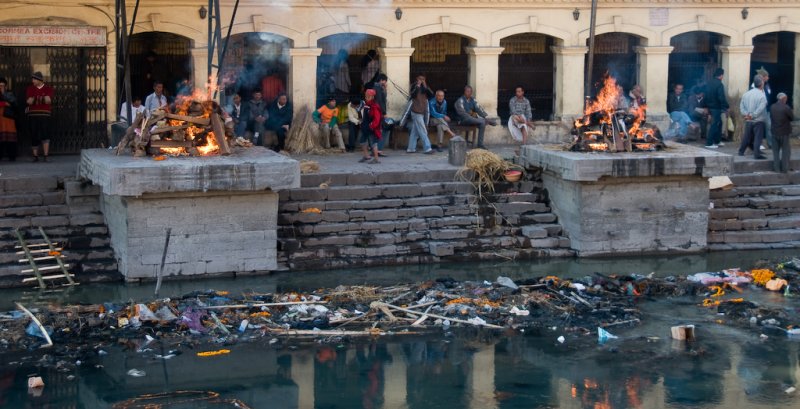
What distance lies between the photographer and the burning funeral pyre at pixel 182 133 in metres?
17.5

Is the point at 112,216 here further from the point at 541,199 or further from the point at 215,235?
the point at 541,199

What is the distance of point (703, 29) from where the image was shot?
24938mm

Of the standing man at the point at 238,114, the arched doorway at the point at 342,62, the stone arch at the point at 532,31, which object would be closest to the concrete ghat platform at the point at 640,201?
the stone arch at the point at 532,31

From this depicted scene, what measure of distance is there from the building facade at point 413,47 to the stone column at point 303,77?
0.02 metres

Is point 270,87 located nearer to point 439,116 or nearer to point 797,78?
point 439,116

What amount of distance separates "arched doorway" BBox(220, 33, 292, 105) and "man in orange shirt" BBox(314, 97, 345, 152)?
4.20ft

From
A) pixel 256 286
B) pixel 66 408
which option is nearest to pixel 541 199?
pixel 256 286

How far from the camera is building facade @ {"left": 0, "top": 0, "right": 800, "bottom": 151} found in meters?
21.8

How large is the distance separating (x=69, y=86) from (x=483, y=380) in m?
11.9

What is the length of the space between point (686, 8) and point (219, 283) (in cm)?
1229

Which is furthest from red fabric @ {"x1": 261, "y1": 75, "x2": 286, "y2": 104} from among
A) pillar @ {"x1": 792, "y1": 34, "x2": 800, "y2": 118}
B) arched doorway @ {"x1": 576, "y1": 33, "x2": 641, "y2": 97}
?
pillar @ {"x1": 792, "y1": 34, "x2": 800, "y2": 118}

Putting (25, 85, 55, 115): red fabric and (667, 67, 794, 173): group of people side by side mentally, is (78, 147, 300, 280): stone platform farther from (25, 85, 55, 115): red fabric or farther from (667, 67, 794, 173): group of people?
(667, 67, 794, 173): group of people

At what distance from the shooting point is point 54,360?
1324cm

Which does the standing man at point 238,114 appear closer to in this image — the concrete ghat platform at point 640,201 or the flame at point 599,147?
the concrete ghat platform at point 640,201
